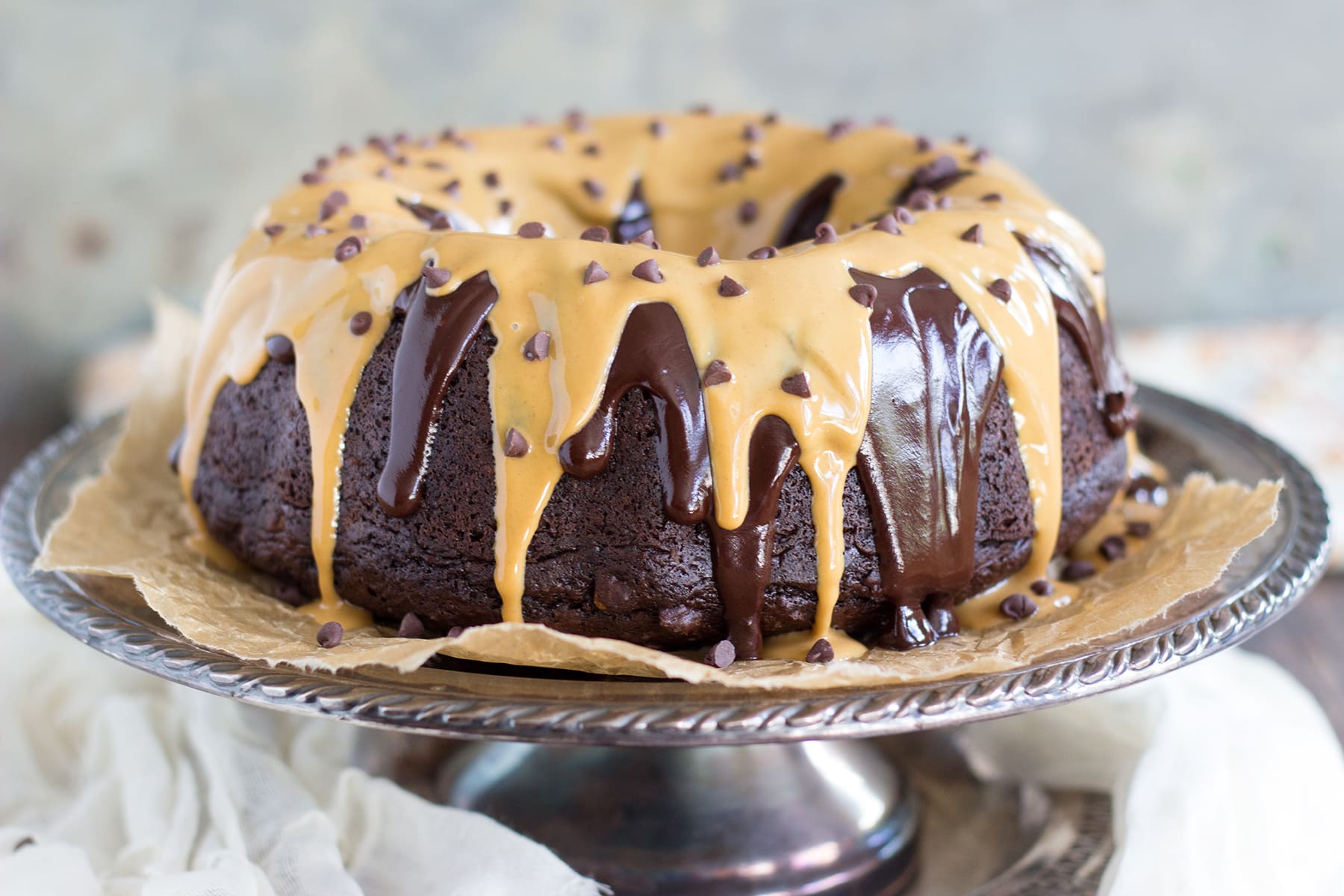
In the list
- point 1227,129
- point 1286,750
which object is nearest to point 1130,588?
point 1286,750

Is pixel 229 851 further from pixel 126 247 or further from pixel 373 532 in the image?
pixel 126 247

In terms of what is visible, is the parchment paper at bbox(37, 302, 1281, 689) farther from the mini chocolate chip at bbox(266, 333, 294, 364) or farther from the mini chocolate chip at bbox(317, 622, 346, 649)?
the mini chocolate chip at bbox(266, 333, 294, 364)

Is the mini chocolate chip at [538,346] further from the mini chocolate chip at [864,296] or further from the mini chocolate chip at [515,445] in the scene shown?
the mini chocolate chip at [864,296]

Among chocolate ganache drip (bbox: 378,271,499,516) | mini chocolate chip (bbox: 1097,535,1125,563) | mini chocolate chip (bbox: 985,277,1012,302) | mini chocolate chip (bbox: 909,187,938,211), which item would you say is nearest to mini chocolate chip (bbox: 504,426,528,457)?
chocolate ganache drip (bbox: 378,271,499,516)

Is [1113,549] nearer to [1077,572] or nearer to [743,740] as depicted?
[1077,572]

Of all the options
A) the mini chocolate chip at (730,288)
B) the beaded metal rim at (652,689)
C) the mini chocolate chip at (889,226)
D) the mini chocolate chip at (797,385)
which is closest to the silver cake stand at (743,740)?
the beaded metal rim at (652,689)

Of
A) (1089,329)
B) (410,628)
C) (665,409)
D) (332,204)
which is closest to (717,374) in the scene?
(665,409)
